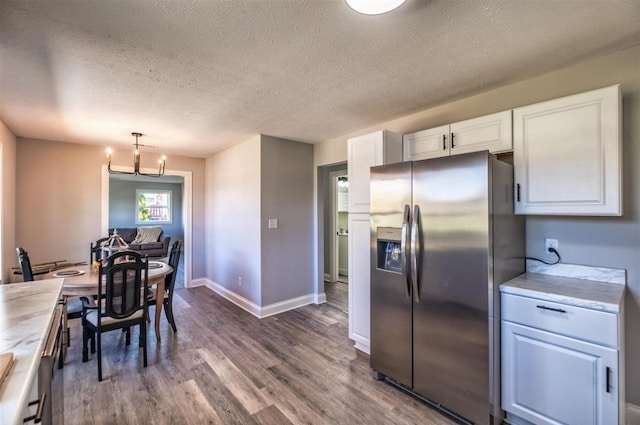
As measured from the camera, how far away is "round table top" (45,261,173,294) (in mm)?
2596

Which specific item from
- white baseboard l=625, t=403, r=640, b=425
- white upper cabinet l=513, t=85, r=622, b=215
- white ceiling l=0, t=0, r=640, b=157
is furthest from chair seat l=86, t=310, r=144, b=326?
white baseboard l=625, t=403, r=640, b=425

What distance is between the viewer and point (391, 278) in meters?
2.31

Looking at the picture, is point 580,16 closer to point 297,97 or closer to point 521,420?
point 297,97

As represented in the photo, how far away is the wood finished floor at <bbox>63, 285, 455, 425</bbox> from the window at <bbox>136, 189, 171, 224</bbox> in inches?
274

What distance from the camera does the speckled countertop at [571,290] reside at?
158 centimetres

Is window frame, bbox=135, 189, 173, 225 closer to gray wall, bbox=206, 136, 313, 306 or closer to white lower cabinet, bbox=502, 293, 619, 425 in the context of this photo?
gray wall, bbox=206, 136, 313, 306

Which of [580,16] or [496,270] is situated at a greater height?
[580,16]

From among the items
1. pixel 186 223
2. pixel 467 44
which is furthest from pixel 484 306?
pixel 186 223

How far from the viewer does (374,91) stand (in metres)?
2.51

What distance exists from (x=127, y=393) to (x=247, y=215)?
242 cm

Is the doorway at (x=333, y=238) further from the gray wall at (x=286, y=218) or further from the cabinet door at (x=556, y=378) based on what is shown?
the cabinet door at (x=556, y=378)

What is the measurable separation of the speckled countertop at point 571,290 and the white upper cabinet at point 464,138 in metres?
0.98

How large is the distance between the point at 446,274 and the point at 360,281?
1.02 m

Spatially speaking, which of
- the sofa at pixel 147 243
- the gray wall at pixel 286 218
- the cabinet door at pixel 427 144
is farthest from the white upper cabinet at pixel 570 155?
the sofa at pixel 147 243
